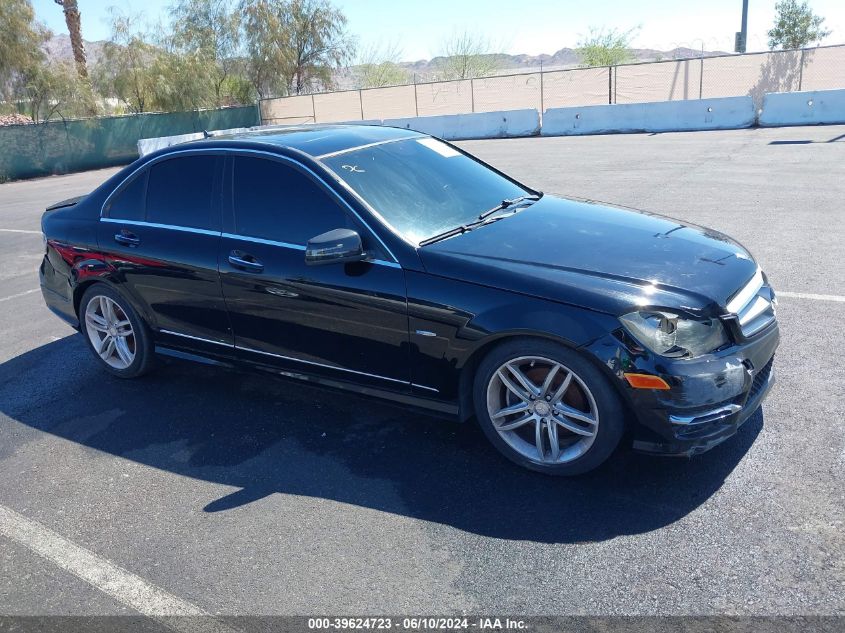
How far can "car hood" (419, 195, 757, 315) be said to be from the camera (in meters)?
3.48

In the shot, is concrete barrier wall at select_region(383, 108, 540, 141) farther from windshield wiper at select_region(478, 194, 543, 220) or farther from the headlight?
the headlight

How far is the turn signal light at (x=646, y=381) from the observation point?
3307 mm

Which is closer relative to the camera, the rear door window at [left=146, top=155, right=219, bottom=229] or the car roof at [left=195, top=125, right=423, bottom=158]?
the car roof at [left=195, top=125, right=423, bottom=158]

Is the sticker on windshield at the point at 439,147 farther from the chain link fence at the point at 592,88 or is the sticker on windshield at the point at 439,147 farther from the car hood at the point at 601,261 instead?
the chain link fence at the point at 592,88

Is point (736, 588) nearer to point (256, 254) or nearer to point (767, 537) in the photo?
point (767, 537)

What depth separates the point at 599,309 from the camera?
341cm

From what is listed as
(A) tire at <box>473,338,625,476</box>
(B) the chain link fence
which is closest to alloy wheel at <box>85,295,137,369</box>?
(A) tire at <box>473,338,625,476</box>

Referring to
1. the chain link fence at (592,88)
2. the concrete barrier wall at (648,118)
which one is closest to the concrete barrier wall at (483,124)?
the concrete barrier wall at (648,118)

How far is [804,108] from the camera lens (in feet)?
64.0

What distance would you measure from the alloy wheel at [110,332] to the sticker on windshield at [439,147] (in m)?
2.45

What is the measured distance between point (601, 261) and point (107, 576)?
2750 mm

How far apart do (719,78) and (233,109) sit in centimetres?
2078

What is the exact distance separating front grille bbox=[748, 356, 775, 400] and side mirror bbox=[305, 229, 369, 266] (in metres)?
2.09

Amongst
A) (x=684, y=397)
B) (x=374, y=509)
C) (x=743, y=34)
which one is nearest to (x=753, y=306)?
(x=684, y=397)
